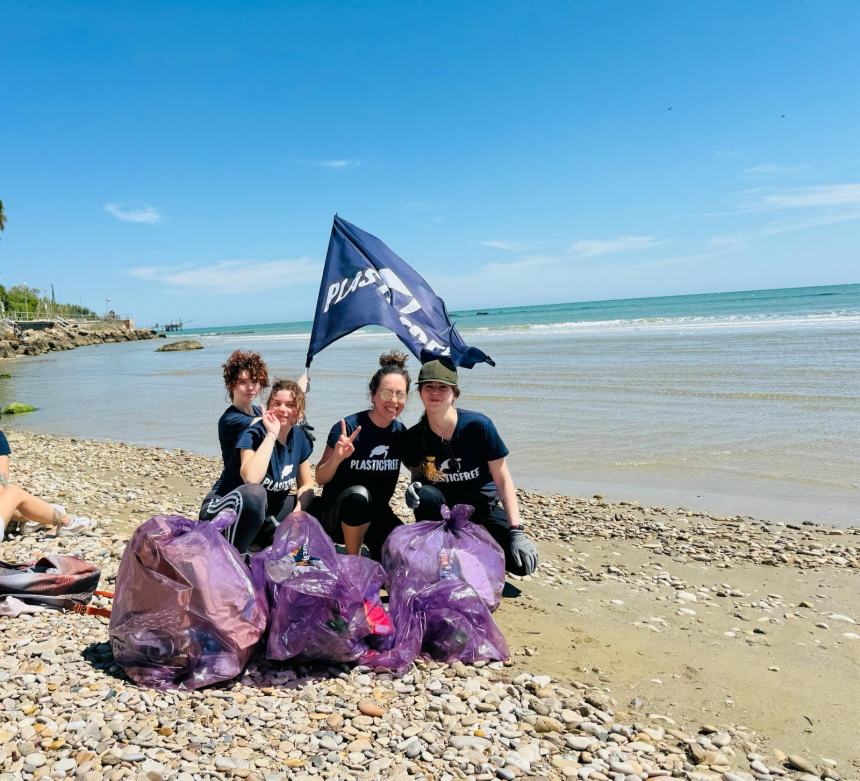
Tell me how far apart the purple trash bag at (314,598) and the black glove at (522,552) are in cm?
124

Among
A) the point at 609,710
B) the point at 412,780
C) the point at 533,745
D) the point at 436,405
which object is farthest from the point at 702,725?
the point at 436,405

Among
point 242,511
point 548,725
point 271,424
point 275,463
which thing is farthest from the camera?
point 275,463

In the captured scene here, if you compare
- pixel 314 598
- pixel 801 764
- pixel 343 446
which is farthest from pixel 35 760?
pixel 801 764

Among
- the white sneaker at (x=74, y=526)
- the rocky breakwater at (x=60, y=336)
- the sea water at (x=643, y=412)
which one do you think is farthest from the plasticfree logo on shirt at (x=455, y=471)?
the rocky breakwater at (x=60, y=336)

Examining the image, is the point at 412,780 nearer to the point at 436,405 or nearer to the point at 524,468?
the point at 436,405

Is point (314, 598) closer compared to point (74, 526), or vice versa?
point (314, 598)

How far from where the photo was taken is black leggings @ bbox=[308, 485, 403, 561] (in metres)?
4.78

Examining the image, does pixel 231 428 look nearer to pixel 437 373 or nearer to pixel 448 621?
pixel 437 373

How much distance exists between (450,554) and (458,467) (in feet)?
2.99

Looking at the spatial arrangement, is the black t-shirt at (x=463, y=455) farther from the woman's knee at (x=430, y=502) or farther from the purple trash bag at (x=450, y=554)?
the purple trash bag at (x=450, y=554)

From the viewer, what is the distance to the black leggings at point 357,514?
15.7 feet

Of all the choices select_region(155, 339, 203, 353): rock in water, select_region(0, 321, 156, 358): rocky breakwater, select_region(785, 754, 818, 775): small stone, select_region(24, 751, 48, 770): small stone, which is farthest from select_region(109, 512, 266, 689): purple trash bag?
select_region(155, 339, 203, 353): rock in water

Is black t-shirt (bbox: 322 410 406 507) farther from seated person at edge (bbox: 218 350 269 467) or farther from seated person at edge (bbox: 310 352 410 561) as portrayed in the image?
seated person at edge (bbox: 218 350 269 467)

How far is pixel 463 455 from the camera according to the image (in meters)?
4.76
